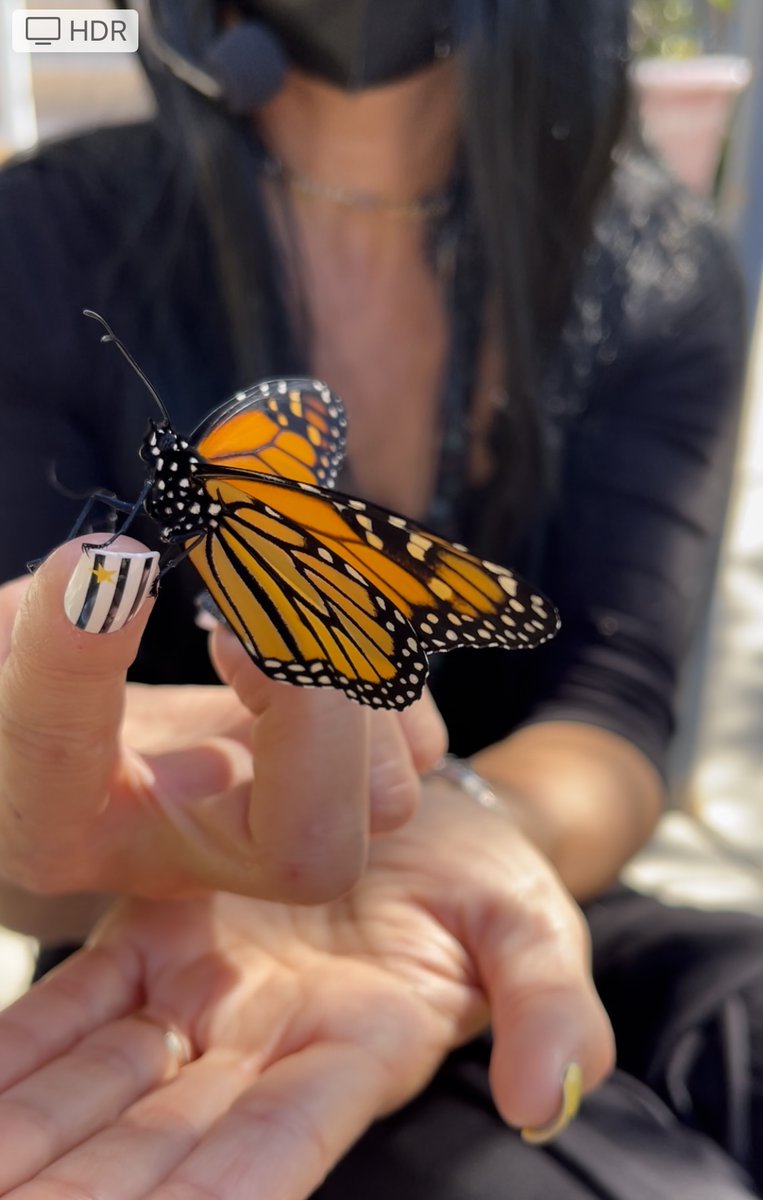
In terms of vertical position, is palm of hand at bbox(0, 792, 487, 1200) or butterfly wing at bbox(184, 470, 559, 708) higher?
butterfly wing at bbox(184, 470, 559, 708)

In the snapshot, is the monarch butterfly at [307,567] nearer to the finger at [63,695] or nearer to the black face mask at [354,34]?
the finger at [63,695]

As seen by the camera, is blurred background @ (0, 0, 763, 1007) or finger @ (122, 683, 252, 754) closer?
finger @ (122, 683, 252, 754)

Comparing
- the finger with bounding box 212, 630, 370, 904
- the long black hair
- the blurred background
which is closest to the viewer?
the finger with bounding box 212, 630, 370, 904

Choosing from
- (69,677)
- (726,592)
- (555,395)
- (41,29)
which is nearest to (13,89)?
(41,29)

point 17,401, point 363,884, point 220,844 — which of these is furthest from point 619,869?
point 17,401

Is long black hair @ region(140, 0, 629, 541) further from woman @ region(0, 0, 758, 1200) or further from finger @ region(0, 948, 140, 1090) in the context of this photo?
finger @ region(0, 948, 140, 1090)

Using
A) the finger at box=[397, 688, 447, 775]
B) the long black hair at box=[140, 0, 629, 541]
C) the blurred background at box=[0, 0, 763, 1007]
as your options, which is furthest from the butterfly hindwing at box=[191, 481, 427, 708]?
the blurred background at box=[0, 0, 763, 1007]

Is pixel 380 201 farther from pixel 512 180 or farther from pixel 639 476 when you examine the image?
pixel 639 476
